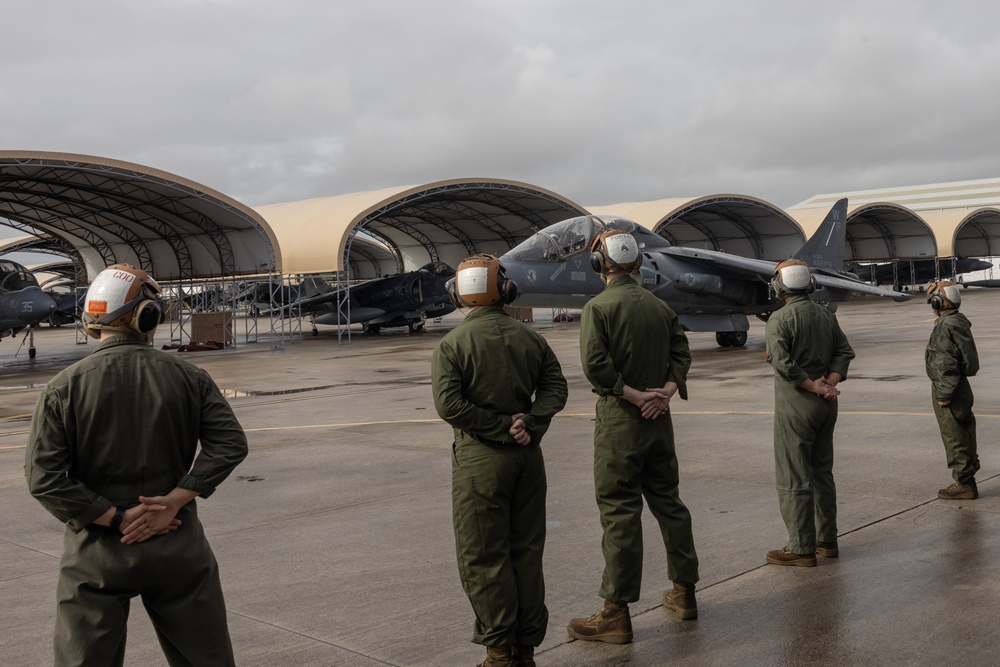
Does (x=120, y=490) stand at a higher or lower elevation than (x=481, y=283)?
lower

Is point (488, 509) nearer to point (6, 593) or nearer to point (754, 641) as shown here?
point (754, 641)

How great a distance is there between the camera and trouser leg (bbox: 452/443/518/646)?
4.20 meters

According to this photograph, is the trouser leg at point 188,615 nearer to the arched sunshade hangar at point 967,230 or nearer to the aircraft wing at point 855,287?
the aircraft wing at point 855,287

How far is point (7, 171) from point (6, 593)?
28.0 m

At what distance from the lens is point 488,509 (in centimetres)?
426

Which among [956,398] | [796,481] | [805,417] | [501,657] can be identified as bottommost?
[501,657]

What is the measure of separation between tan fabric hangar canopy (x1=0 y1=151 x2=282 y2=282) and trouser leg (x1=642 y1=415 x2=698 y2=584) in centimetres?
2493

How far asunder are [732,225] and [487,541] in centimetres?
5373

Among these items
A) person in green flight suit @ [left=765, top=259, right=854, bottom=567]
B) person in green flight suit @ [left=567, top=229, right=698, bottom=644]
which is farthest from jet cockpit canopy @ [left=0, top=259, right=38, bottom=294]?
person in green flight suit @ [left=567, top=229, right=698, bottom=644]

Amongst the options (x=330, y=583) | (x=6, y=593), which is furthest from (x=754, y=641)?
(x=6, y=593)

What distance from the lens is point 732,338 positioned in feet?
82.3

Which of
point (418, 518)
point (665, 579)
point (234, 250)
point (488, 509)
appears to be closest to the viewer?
point (488, 509)

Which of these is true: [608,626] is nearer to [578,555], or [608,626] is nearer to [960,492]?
[578,555]

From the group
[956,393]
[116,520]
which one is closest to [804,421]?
[956,393]
